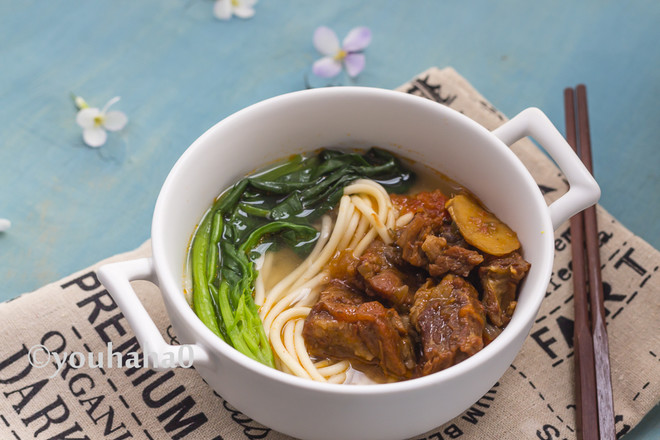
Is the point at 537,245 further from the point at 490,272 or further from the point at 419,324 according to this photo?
the point at 419,324

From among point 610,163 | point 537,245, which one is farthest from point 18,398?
point 610,163

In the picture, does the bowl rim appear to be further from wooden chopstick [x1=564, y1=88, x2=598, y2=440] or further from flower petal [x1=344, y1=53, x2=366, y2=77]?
flower petal [x1=344, y1=53, x2=366, y2=77]

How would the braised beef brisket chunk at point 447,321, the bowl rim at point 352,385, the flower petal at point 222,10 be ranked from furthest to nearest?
the flower petal at point 222,10 → the braised beef brisket chunk at point 447,321 → the bowl rim at point 352,385

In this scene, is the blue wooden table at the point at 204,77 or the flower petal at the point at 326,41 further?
the flower petal at the point at 326,41

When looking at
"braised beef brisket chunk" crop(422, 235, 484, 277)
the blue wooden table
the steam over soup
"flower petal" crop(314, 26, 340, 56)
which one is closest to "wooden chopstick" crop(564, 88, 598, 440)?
the steam over soup

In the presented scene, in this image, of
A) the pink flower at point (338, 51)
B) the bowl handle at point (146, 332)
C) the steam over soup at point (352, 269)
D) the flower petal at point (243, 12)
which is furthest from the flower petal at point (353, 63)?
the bowl handle at point (146, 332)

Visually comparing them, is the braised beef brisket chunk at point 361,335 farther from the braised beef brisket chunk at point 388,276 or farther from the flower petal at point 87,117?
the flower petal at point 87,117
